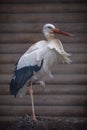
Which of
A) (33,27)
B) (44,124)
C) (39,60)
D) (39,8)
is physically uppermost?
(39,8)

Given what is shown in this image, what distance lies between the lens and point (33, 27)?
627 cm

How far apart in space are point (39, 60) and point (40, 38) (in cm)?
77

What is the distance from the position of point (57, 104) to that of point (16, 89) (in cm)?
73

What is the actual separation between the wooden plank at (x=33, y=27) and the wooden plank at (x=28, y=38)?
0.12 feet

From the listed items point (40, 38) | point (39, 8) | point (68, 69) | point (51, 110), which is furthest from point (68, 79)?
point (39, 8)

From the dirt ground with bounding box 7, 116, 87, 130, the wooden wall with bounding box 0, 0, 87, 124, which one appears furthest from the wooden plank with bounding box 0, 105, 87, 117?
the dirt ground with bounding box 7, 116, 87, 130

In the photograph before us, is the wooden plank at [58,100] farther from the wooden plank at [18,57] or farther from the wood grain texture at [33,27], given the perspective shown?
the wood grain texture at [33,27]

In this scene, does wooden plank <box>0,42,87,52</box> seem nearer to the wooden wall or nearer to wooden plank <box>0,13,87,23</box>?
the wooden wall

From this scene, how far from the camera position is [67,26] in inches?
246

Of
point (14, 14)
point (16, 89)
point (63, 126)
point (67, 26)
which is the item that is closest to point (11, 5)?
point (14, 14)

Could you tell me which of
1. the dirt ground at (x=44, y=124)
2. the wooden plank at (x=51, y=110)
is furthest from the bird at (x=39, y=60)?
the wooden plank at (x=51, y=110)

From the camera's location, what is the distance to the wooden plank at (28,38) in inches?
247

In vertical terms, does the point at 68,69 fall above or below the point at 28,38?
below

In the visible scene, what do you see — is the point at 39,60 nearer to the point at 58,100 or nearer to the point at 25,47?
the point at 25,47
